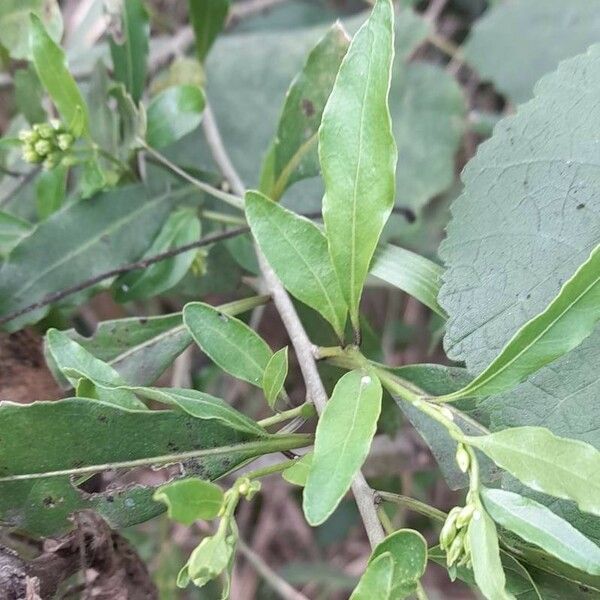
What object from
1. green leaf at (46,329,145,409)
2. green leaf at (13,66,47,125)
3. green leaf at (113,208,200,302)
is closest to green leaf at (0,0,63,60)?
A: green leaf at (13,66,47,125)

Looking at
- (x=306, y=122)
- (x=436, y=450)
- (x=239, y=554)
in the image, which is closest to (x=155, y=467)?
(x=436, y=450)

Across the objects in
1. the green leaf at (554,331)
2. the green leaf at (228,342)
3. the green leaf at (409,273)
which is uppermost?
the green leaf at (554,331)

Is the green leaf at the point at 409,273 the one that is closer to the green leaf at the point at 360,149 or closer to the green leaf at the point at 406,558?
the green leaf at the point at 360,149

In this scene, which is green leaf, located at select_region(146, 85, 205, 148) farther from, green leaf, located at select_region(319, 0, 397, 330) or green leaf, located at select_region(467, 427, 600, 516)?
green leaf, located at select_region(467, 427, 600, 516)

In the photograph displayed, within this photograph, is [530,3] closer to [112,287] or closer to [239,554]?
[112,287]

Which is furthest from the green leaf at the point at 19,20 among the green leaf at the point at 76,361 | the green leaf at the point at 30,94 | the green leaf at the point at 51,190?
the green leaf at the point at 76,361

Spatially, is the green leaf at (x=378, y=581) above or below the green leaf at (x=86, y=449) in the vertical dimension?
above
